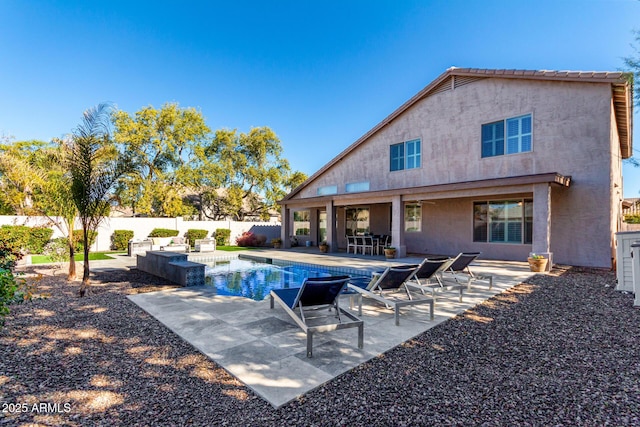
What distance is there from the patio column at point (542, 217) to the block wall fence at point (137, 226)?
18006mm

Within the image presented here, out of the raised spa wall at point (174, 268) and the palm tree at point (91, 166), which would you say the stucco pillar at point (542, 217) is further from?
the palm tree at point (91, 166)

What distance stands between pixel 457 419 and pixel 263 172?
27.8 metres

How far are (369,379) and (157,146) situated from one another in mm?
26555

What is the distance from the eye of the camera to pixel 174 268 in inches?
355

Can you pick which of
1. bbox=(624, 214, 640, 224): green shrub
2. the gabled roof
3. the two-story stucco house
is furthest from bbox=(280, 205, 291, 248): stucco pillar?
bbox=(624, 214, 640, 224): green shrub

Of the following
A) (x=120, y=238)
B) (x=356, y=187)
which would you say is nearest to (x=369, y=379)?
(x=356, y=187)

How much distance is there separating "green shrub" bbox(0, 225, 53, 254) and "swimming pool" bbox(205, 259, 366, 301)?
965cm

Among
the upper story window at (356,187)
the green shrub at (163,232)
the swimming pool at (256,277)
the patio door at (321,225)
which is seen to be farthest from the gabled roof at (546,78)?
the green shrub at (163,232)

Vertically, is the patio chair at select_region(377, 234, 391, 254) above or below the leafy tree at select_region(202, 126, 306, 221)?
below

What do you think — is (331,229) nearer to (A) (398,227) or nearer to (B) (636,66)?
(A) (398,227)

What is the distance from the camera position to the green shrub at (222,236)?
22.7m

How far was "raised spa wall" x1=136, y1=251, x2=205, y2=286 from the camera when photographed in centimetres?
858

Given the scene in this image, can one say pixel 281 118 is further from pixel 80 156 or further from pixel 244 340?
pixel 244 340

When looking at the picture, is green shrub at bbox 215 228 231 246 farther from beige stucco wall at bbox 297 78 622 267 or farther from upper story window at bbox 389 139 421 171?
upper story window at bbox 389 139 421 171
